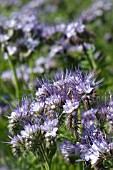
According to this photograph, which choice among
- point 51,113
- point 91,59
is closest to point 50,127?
point 51,113

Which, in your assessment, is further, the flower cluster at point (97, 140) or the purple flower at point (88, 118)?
the purple flower at point (88, 118)

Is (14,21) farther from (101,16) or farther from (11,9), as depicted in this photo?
(11,9)

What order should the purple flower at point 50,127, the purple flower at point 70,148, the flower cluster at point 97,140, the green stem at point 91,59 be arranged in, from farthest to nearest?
the green stem at point 91,59 → the purple flower at point 70,148 → the purple flower at point 50,127 → the flower cluster at point 97,140

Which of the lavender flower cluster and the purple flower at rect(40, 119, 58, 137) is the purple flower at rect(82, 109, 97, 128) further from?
the purple flower at rect(40, 119, 58, 137)

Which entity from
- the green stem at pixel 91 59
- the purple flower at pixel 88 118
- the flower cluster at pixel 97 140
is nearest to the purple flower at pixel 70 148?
the flower cluster at pixel 97 140

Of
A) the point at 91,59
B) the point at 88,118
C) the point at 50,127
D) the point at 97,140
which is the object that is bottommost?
the point at 97,140

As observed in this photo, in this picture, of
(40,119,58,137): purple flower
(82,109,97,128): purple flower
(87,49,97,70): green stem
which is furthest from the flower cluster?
(87,49,97,70): green stem

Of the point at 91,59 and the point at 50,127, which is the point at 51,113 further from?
the point at 91,59

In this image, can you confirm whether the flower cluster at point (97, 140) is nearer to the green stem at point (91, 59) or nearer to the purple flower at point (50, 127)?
the purple flower at point (50, 127)
